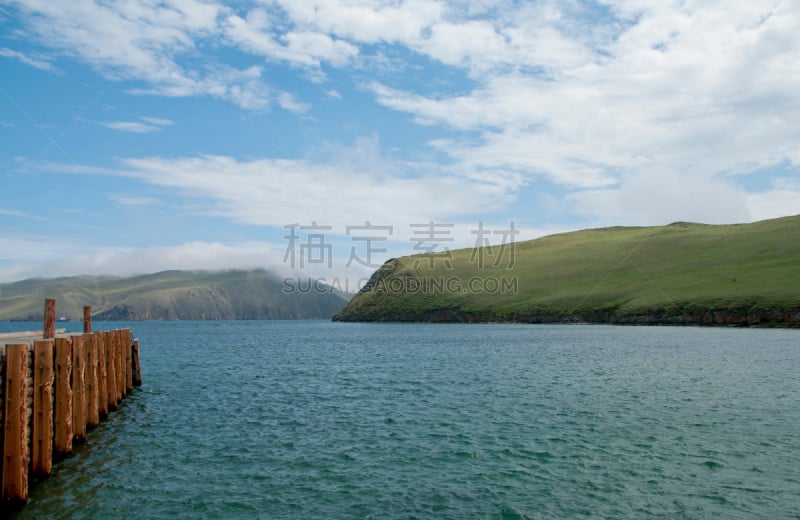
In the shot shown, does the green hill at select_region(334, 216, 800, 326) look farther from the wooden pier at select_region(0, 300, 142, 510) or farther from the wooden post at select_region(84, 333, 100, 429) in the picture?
the wooden pier at select_region(0, 300, 142, 510)

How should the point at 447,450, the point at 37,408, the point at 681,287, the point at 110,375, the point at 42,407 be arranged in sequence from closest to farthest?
the point at 37,408 < the point at 42,407 < the point at 447,450 < the point at 110,375 < the point at 681,287

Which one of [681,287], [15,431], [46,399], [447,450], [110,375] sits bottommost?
[447,450]

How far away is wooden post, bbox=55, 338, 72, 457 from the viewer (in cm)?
2133

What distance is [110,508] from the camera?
58.1ft

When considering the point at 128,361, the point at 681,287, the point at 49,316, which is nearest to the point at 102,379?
the point at 49,316

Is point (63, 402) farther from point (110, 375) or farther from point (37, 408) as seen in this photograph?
point (110, 375)

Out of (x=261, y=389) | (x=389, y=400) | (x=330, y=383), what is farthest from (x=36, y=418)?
(x=330, y=383)

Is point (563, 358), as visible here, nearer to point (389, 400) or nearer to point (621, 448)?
point (389, 400)

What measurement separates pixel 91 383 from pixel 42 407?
883 centimetres

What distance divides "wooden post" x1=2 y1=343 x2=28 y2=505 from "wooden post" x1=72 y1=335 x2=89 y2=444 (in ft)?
21.6

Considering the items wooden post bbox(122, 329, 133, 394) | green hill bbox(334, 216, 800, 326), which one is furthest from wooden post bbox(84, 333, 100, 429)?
green hill bbox(334, 216, 800, 326)

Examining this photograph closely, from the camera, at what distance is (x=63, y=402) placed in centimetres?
2147

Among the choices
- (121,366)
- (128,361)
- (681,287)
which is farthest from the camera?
(681,287)

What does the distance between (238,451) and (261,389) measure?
18422 millimetres
